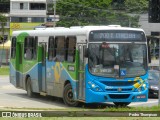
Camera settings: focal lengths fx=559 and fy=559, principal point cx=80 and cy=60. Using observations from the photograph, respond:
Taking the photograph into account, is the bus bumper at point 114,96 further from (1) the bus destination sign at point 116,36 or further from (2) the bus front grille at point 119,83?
(1) the bus destination sign at point 116,36

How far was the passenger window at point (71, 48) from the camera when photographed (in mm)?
20969

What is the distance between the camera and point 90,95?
1970 centimetres

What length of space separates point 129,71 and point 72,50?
95.1 inches

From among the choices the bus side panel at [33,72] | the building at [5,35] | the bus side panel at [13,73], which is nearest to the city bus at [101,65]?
the bus side panel at [33,72]

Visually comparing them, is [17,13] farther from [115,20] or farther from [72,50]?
[72,50]

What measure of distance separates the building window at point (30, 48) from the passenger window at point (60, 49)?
2.43 meters

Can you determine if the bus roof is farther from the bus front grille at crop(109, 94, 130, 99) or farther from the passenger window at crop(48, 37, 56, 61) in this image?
the bus front grille at crop(109, 94, 130, 99)

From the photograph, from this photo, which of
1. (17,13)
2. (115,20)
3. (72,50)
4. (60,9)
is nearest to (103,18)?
(115,20)

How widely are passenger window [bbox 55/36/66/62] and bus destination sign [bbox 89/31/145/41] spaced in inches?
79.4

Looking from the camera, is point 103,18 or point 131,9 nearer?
point 103,18

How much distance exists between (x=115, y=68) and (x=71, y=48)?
7.20 feet

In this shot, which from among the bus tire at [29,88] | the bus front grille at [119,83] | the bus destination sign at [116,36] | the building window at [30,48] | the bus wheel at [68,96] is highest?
the bus destination sign at [116,36]

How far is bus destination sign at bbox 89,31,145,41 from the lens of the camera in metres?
20.2

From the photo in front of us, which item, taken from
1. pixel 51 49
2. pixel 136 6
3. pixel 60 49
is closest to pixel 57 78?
pixel 60 49
